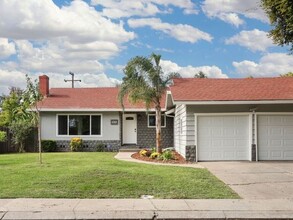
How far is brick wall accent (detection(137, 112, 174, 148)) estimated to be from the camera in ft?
89.9

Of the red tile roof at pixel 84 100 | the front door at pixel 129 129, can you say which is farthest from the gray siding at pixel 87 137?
the front door at pixel 129 129


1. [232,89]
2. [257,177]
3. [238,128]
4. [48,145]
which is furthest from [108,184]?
[48,145]

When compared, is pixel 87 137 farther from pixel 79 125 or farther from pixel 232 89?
pixel 232 89

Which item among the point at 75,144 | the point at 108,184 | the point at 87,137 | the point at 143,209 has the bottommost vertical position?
the point at 143,209

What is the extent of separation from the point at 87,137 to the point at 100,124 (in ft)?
3.96

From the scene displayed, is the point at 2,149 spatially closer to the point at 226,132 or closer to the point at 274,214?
the point at 226,132

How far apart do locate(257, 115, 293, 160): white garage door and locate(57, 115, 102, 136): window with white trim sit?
11864 mm

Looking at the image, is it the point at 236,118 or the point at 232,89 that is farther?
the point at 232,89

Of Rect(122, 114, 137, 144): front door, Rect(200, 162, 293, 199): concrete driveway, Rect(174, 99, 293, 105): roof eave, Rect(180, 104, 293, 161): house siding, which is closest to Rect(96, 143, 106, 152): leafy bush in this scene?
Rect(122, 114, 137, 144): front door

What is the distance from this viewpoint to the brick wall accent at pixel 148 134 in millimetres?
27391

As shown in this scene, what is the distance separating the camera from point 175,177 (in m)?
12.4

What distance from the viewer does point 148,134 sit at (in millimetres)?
27469

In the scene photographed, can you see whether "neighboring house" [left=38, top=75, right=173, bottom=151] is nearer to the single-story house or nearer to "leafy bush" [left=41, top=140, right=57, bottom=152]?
"leafy bush" [left=41, top=140, right=57, bottom=152]

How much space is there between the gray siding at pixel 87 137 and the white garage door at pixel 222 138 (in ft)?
31.2
